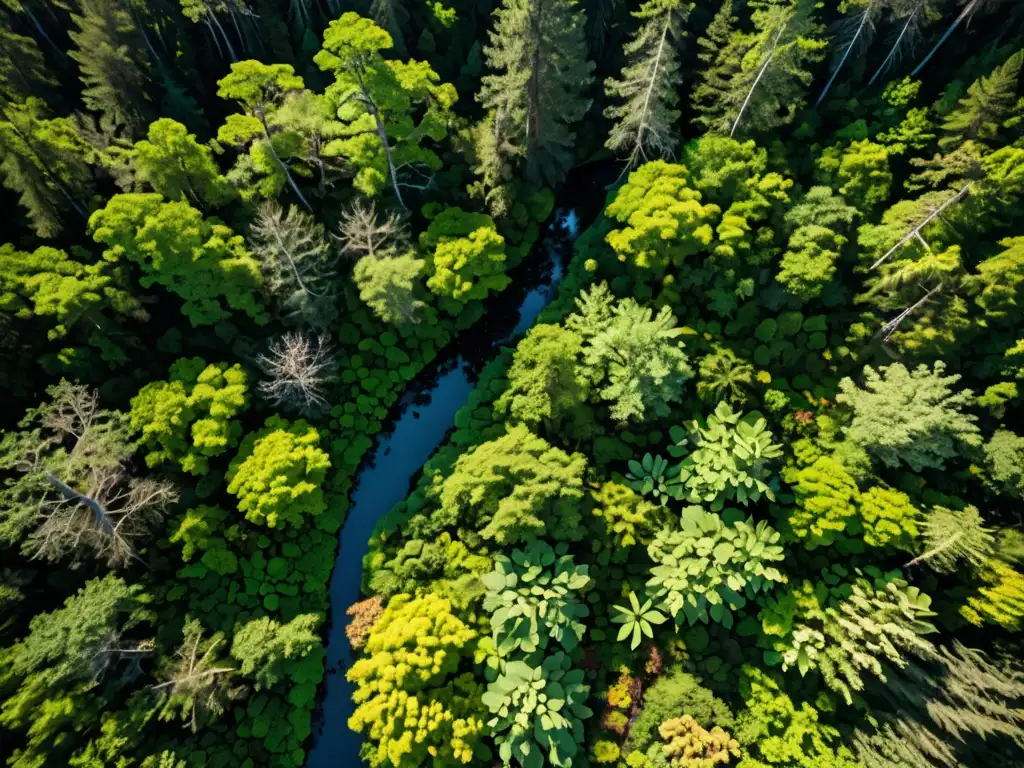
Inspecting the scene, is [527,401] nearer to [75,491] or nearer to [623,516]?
[623,516]

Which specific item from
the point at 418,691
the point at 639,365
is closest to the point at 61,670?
the point at 418,691

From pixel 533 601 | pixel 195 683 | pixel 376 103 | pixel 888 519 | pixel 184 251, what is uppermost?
pixel 376 103

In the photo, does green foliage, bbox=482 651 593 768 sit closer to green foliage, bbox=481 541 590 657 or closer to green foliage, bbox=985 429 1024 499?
green foliage, bbox=481 541 590 657

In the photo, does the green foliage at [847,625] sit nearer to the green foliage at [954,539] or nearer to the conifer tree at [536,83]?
the green foliage at [954,539]

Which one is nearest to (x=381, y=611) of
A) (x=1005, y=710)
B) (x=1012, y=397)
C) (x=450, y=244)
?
(x=450, y=244)

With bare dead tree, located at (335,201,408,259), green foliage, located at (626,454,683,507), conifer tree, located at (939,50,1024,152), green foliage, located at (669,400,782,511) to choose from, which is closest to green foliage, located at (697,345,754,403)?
green foliage, located at (669,400,782,511)
